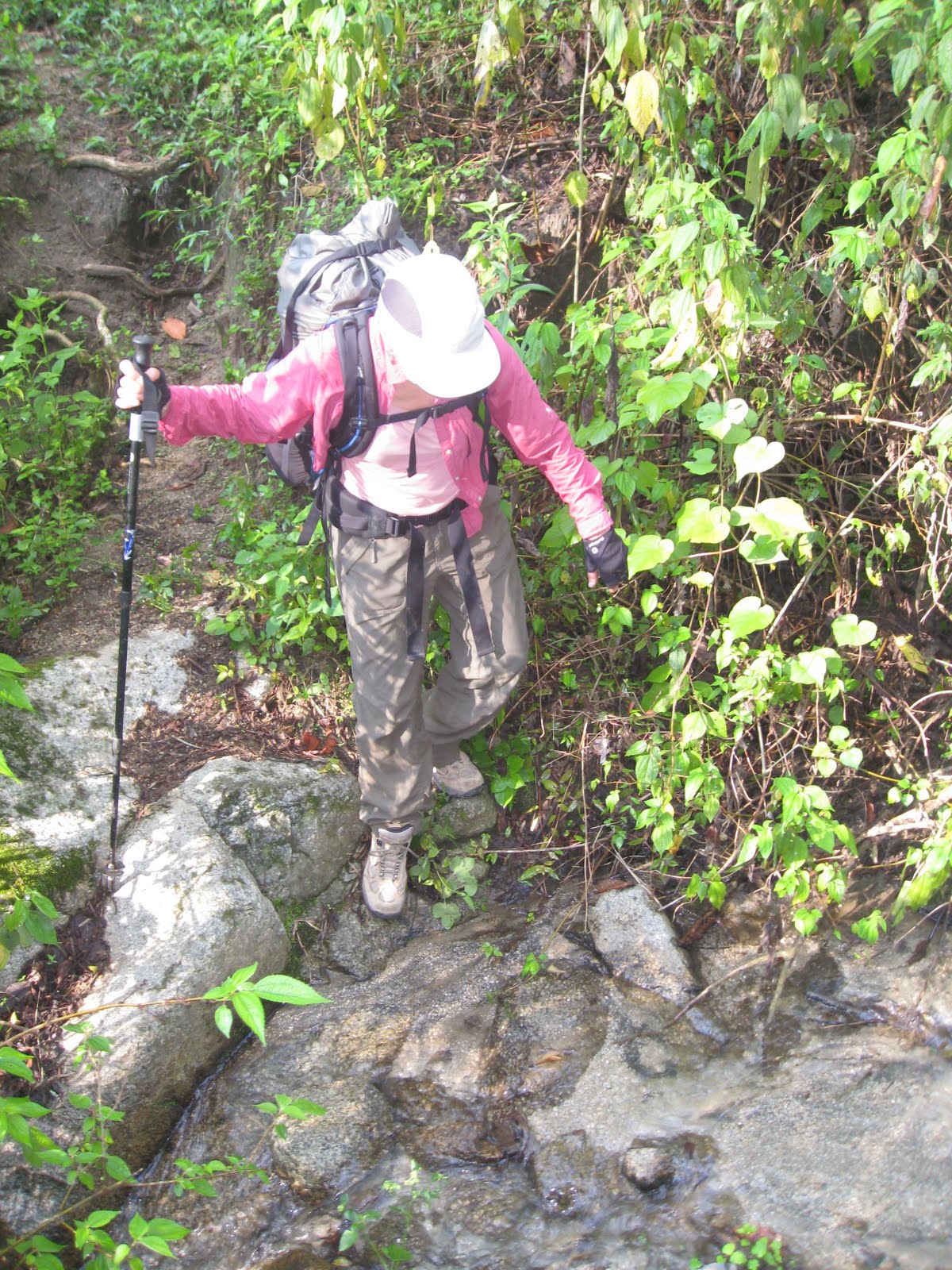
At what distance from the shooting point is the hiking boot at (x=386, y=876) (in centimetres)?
415

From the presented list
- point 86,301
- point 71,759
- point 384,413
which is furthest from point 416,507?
point 86,301

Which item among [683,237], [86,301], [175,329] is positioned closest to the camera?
[683,237]

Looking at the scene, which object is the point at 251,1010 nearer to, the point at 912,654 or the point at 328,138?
the point at 912,654

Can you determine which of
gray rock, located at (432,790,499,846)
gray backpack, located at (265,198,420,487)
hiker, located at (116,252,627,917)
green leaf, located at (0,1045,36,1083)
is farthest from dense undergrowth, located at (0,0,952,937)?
green leaf, located at (0,1045,36,1083)

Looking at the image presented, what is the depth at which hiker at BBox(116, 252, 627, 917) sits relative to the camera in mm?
3098

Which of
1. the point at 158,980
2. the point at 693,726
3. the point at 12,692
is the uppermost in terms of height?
the point at 12,692

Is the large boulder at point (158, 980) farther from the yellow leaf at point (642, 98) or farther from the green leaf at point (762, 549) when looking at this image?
the yellow leaf at point (642, 98)

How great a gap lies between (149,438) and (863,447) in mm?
2803

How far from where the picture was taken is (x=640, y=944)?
3881mm

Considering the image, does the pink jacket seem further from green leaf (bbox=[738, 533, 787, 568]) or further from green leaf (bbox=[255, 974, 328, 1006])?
green leaf (bbox=[255, 974, 328, 1006])

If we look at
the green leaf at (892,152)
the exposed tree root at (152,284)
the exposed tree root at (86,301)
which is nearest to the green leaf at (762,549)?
the green leaf at (892,152)

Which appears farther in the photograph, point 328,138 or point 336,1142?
point 328,138

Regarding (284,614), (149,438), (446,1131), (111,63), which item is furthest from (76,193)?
(446,1131)

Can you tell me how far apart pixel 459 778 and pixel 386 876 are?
567 mm
